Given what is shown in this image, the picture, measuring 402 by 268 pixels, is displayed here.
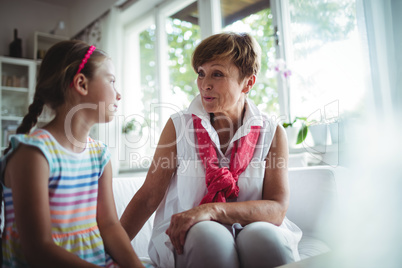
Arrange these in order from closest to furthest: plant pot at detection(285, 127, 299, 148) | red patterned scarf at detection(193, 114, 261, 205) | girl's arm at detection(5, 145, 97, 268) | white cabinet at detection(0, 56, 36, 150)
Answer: girl's arm at detection(5, 145, 97, 268) < red patterned scarf at detection(193, 114, 261, 205) < plant pot at detection(285, 127, 299, 148) < white cabinet at detection(0, 56, 36, 150)

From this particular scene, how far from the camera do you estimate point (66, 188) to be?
2.31 ft

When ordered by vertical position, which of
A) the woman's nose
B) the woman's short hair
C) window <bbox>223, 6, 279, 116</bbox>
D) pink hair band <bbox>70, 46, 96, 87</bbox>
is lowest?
pink hair band <bbox>70, 46, 96, 87</bbox>

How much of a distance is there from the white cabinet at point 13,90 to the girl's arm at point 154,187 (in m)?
3.55

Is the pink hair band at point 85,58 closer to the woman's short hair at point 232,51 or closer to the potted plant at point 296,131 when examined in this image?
the woman's short hair at point 232,51

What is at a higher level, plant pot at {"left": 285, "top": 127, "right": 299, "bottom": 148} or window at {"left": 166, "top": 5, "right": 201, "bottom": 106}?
window at {"left": 166, "top": 5, "right": 201, "bottom": 106}

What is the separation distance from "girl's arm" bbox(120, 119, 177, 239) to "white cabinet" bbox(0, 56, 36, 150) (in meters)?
3.55

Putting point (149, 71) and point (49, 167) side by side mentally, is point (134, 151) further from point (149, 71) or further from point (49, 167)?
point (49, 167)

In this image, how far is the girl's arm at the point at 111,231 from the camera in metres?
0.78

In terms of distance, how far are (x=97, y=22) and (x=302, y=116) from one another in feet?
10.4

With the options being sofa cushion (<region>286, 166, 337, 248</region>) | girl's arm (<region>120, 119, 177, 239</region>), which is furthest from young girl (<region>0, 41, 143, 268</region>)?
sofa cushion (<region>286, 166, 337, 248</region>)

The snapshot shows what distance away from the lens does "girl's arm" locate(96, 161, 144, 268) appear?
779 mm

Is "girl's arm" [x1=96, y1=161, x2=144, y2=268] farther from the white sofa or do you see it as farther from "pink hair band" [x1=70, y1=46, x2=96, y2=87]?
the white sofa

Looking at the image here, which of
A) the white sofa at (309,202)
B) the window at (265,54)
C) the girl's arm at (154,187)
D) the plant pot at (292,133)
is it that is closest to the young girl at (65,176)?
the girl's arm at (154,187)

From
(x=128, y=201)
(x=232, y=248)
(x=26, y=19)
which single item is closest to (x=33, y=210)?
(x=232, y=248)
